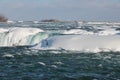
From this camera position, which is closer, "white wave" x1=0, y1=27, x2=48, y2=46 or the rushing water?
the rushing water

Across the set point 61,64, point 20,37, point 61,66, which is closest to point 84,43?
point 61,64

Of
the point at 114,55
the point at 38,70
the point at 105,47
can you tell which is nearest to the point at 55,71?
the point at 38,70

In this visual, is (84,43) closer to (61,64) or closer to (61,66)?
(61,64)

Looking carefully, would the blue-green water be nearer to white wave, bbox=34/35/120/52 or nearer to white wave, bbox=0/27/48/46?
white wave, bbox=34/35/120/52

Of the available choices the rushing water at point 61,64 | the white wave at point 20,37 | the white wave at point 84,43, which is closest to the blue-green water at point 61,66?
the rushing water at point 61,64

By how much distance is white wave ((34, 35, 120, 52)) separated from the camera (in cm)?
2774

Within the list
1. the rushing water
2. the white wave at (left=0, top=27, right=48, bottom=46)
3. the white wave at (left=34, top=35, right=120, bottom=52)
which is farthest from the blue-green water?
the white wave at (left=0, top=27, right=48, bottom=46)

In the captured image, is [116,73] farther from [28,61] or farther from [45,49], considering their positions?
[45,49]

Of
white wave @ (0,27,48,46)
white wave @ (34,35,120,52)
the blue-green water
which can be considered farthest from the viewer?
white wave @ (0,27,48,46)

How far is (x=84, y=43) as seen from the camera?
29.0 m

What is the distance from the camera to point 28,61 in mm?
22156

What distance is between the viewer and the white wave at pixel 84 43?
27.7 m

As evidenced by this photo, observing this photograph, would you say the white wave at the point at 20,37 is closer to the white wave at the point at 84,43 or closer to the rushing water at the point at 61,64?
the white wave at the point at 84,43

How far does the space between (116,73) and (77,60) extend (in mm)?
4901
